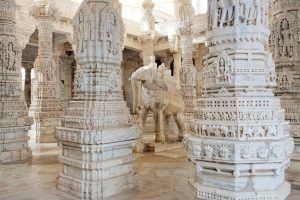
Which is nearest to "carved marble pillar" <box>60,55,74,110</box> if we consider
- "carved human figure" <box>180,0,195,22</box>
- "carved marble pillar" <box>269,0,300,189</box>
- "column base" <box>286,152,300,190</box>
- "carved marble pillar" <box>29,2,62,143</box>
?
"carved marble pillar" <box>29,2,62,143</box>

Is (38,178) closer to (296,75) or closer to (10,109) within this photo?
(10,109)

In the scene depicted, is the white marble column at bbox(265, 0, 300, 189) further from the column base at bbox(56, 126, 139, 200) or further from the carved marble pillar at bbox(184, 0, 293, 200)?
the column base at bbox(56, 126, 139, 200)

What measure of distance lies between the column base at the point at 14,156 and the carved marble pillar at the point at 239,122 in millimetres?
5197

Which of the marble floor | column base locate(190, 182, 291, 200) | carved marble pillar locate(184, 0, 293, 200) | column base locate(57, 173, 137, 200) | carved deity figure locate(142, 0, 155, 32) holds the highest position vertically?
carved deity figure locate(142, 0, 155, 32)

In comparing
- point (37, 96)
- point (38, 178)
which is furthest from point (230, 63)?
point (37, 96)

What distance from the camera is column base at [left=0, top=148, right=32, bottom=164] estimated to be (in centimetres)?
672

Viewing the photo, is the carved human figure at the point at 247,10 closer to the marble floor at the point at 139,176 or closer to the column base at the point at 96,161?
the column base at the point at 96,161

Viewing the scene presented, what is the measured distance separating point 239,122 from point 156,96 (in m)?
5.22

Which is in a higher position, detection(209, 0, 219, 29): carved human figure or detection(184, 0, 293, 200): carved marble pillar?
detection(209, 0, 219, 29): carved human figure

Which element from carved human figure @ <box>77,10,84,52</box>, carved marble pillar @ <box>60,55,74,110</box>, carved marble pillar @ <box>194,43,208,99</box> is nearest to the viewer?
carved human figure @ <box>77,10,84,52</box>

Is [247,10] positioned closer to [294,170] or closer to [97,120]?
[97,120]

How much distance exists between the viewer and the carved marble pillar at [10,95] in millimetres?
6791

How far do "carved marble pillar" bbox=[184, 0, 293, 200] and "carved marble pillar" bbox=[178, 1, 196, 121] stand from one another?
8.60 m

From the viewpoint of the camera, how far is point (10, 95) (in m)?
6.97
